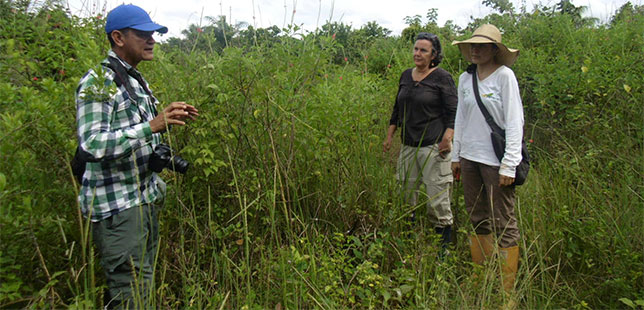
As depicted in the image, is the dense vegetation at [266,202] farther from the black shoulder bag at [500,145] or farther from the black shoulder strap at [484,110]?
the black shoulder strap at [484,110]

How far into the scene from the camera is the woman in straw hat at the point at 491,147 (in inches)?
113

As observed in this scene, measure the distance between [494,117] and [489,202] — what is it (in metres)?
0.61

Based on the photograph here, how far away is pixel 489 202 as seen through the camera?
→ 3.09 metres

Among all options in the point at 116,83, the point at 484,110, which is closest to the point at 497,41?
the point at 484,110

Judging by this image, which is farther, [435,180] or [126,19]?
[435,180]

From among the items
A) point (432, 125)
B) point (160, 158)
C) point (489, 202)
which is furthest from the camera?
point (432, 125)

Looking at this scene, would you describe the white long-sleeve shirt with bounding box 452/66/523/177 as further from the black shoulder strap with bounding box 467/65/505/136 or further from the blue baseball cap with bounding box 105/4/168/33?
the blue baseball cap with bounding box 105/4/168/33

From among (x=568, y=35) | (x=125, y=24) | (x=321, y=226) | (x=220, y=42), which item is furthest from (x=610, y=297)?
(x=568, y=35)

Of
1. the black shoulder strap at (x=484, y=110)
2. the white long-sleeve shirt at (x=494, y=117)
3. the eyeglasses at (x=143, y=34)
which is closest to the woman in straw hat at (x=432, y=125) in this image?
the white long-sleeve shirt at (x=494, y=117)

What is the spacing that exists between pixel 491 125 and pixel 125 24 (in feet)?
7.71

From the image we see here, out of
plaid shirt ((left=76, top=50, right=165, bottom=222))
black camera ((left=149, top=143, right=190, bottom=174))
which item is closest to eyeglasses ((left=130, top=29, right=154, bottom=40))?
plaid shirt ((left=76, top=50, right=165, bottom=222))

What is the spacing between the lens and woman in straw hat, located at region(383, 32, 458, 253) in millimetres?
3674

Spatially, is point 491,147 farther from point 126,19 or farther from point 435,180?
point 126,19

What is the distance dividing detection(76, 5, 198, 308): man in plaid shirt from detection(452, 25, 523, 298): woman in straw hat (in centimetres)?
197
